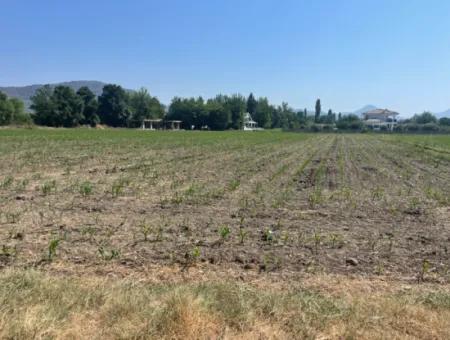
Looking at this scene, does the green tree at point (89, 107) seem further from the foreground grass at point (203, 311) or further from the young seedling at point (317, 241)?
the foreground grass at point (203, 311)

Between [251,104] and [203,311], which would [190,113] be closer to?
[251,104]

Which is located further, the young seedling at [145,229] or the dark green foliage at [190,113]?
the dark green foliage at [190,113]

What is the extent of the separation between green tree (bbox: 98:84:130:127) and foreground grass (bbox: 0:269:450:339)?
13080 cm

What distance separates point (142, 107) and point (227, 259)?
140 m

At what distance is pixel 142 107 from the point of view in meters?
142

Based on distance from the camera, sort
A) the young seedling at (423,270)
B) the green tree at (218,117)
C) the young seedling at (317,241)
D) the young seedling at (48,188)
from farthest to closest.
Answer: the green tree at (218,117)
the young seedling at (48,188)
the young seedling at (317,241)
the young seedling at (423,270)

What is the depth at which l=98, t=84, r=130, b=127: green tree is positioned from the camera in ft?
429

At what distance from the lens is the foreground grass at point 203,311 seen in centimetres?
395

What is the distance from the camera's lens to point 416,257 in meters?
6.71

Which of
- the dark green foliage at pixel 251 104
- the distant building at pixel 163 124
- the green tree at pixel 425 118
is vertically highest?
the dark green foliage at pixel 251 104

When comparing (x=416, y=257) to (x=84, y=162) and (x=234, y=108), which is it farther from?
(x=234, y=108)

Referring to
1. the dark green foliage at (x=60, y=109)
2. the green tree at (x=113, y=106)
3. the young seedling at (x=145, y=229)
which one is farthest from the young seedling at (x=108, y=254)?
the green tree at (x=113, y=106)

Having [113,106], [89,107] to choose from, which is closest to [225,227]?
[89,107]

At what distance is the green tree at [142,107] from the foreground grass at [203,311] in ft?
444
